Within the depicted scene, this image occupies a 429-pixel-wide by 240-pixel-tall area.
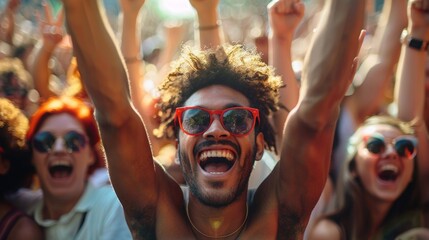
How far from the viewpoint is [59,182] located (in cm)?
362

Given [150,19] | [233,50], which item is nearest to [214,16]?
[233,50]

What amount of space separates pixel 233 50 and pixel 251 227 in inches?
24.8

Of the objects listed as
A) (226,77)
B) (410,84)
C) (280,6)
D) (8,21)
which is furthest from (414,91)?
(8,21)

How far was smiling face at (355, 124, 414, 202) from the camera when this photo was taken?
3486 millimetres

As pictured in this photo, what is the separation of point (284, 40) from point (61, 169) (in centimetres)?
114

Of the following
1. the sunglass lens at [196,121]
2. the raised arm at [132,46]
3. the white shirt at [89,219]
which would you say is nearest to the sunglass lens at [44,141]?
the white shirt at [89,219]

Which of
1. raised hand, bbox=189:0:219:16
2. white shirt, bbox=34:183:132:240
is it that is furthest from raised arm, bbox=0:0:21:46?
raised hand, bbox=189:0:219:16

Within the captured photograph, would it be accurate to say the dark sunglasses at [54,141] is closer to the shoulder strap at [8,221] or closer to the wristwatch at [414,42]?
the shoulder strap at [8,221]

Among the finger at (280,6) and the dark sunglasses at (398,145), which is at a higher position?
the finger at (280,6)

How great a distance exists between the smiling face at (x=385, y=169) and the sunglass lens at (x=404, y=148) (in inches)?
0.7

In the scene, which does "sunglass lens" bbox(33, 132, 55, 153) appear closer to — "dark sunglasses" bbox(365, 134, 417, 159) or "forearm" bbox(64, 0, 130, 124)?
"forearm" bbox(64, 0, 130, 124)

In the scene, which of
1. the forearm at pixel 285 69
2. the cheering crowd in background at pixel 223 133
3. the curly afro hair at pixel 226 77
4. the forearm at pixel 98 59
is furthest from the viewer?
the forearm at pixel 285 69

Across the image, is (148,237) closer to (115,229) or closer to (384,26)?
(115,229)

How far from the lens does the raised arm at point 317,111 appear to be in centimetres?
241
